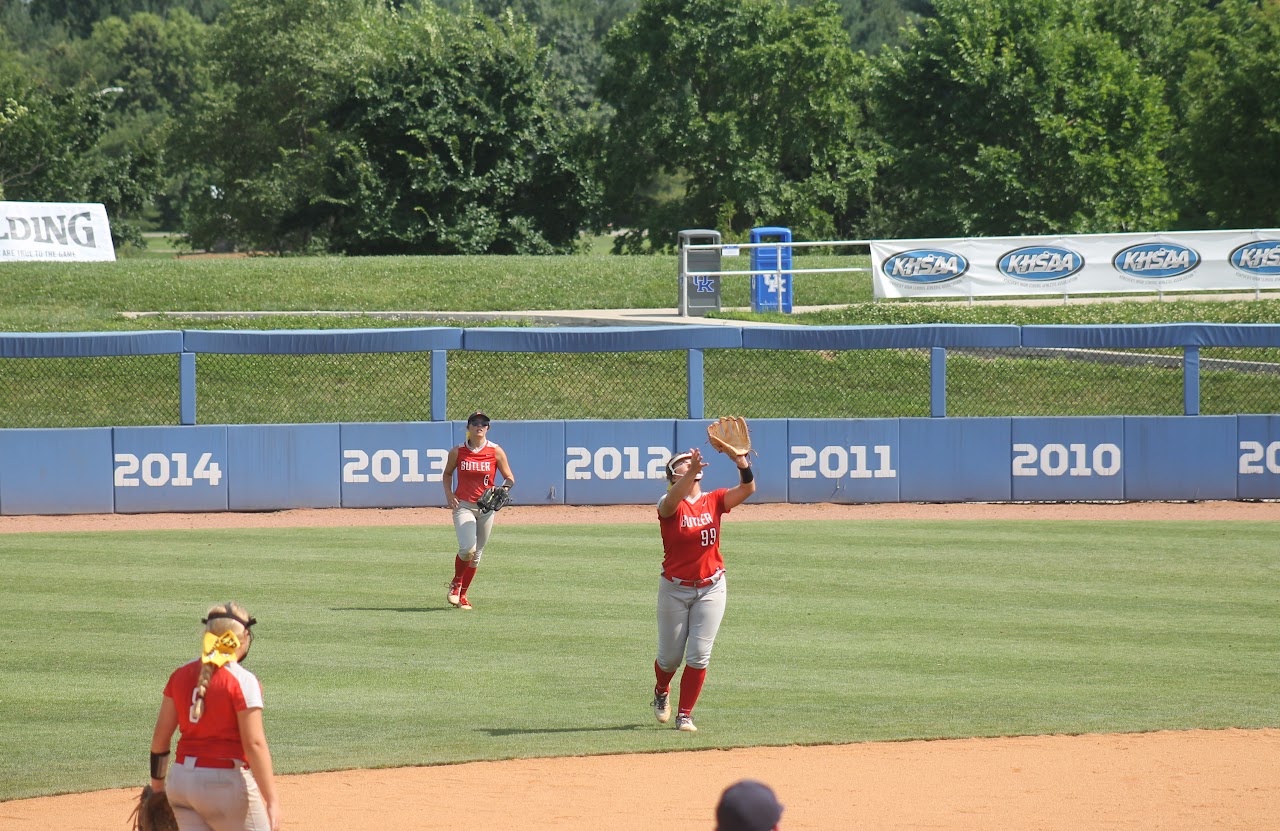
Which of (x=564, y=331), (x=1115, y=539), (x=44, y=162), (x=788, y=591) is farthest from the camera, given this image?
(x=44, y=162)

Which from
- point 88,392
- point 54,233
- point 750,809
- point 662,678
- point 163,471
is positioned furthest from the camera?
point 54,233

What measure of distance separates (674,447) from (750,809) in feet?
55.8

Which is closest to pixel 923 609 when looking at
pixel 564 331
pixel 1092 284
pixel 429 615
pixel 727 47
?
pixel 429 615

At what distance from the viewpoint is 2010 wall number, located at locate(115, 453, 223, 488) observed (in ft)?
64.2

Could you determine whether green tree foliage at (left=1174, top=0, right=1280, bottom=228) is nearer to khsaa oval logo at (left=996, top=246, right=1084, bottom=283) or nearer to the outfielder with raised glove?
khsaa oval logo at (left=996, top=246, right=1084, bottom=283)

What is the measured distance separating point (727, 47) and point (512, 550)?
3693cm

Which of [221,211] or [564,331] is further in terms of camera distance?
[221,211]

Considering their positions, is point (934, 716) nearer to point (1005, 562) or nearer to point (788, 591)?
point (788, 591)

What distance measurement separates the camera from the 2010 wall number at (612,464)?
20.5m

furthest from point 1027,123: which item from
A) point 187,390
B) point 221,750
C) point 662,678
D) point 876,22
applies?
point 876,22

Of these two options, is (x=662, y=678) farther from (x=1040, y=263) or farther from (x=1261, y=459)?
(x=1040, y=263)

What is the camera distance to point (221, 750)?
545cm

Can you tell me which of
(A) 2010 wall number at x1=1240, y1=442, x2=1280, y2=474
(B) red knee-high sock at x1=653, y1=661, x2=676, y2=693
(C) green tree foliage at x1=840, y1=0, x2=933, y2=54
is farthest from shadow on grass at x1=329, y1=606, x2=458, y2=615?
(C) green tree foliage at x1=840, y1=0, x2=933, y2=54

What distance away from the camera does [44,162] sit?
1930 inches
